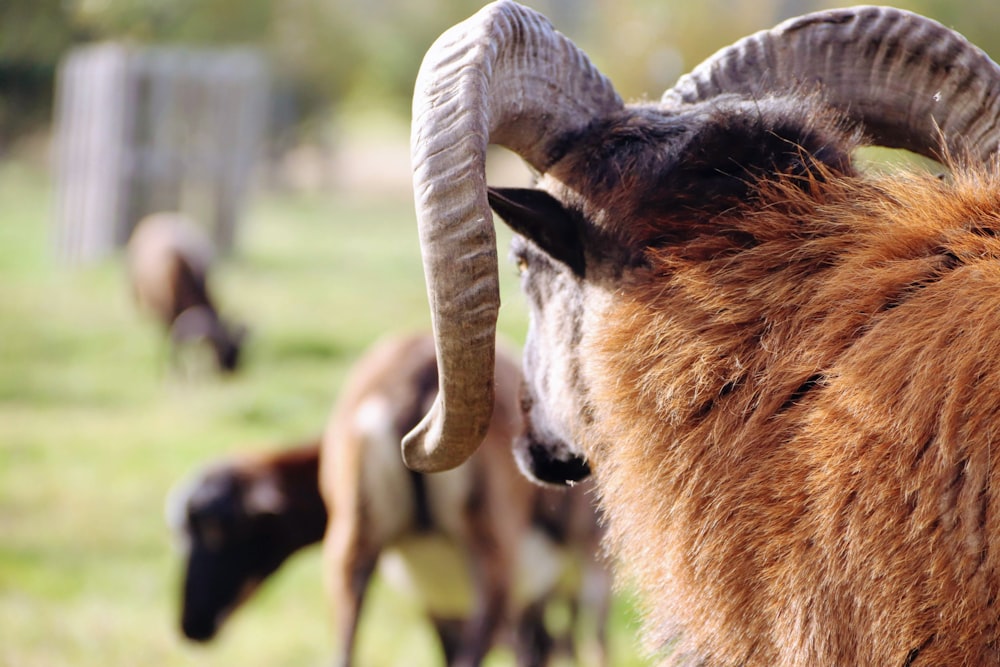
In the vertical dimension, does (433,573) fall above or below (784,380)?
below

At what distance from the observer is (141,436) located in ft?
31.3

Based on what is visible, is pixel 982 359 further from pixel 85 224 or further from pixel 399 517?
pixel 85 224

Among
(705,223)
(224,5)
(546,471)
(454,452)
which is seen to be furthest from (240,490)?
(224,5)

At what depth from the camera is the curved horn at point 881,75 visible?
2.93 metres

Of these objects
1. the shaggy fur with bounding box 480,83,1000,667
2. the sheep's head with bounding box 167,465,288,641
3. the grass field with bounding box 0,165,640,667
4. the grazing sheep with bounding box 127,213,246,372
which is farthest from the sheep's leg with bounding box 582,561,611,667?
the grazing sheep with bounding box 127,213,246,372

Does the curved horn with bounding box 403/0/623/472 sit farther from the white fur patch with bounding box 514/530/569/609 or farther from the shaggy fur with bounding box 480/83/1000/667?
the white fur patch with bounding box 514/530/569/609

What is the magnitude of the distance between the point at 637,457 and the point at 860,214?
695mm

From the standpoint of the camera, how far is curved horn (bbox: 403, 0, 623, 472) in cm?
218

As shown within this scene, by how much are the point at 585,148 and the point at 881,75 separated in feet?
3.12

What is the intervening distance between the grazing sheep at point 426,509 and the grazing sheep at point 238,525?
420mm

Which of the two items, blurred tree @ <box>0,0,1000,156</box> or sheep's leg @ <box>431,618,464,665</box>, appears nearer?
sheep's leg @ <box>431,618,464,665</box>

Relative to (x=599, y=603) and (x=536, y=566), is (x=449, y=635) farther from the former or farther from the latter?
(x=599, y=603)

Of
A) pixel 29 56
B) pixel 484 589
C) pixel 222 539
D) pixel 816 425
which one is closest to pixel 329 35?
pixel 29 56

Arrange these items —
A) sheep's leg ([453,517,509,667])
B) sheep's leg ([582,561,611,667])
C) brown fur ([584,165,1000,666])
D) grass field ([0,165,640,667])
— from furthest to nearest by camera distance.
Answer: grass field ([0,165,640,667])
sheep's leg ([582,561,611,667])
sheep's leg ([453,517,509,667])
brown fur ([584,165,1000,666])
